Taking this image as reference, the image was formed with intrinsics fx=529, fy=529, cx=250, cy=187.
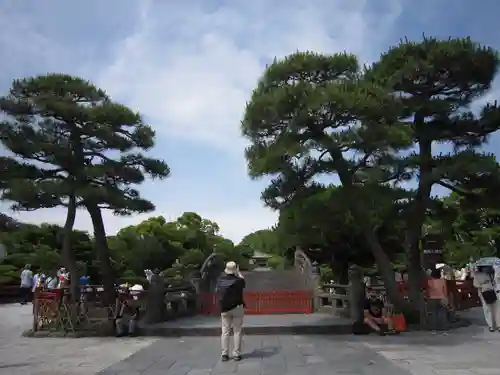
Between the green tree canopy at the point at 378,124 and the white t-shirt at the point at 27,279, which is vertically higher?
the green tree canopy at the point at 378,124

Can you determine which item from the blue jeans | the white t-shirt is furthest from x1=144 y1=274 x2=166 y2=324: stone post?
the white t-shirt

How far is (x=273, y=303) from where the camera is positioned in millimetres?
16281

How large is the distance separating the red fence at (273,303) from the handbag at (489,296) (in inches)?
244

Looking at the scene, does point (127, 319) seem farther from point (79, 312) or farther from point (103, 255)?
point (103, 255)

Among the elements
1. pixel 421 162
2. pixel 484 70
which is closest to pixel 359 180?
pixel 421 162

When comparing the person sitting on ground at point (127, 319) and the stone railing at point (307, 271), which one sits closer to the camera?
the person sitting on ground at point (127, 319)

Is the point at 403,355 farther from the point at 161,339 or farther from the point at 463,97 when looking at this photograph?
the point at 463,97

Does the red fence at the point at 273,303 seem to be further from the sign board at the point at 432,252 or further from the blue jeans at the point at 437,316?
the sign board at the point at 432,252

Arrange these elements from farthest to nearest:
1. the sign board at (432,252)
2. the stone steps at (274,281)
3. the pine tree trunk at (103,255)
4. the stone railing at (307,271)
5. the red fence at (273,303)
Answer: the sign board at (432,252) < the stone steps at (274,281) < the stone railing at (307,271) < the red fence at (273,303) < the pine tree trunk at (103,255)

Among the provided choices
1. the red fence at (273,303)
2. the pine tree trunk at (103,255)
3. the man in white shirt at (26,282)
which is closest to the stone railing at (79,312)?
the pine tree trunk at (103,255)

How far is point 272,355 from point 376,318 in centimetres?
374

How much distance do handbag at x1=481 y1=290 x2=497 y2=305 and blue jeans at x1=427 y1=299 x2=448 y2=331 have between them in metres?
1.34

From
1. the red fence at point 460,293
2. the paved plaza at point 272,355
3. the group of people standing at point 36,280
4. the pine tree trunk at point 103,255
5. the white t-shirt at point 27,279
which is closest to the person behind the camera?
the paved plaza at point 272,355

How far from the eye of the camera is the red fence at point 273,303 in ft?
53.2
